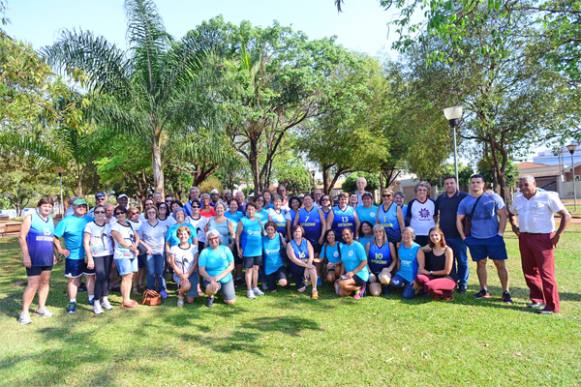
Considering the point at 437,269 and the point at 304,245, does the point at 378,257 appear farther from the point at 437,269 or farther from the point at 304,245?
the point at 304,245

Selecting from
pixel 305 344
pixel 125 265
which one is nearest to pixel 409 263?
pixel 305 344

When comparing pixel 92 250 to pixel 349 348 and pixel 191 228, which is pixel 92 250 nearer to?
pixel 191 228

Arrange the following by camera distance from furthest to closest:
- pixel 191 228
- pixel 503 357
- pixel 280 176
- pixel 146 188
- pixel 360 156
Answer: pixel 280 176, pixel 146 188, pixel 360 156, pixel 191 228, pixel 503 357

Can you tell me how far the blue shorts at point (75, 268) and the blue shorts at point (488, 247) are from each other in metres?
6.10

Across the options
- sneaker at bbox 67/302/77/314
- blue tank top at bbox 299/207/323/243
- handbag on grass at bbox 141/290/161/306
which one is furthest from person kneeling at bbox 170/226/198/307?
blue tank top at bbox 299/207/323/243

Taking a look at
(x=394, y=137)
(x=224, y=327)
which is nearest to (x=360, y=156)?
(x=394, y=137)

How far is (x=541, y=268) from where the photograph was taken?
17.1ft

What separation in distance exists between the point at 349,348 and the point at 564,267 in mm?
5906

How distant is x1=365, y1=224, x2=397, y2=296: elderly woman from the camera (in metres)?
6.42

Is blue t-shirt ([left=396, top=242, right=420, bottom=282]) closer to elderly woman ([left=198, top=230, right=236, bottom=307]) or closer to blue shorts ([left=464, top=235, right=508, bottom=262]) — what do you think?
blue shorts ([left=464, top=235, right=508, bottom=262])

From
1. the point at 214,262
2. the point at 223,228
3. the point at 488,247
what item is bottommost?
the point at 214,262

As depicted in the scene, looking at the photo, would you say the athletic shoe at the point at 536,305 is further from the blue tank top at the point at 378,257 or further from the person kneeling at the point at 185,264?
the person kneeling at the point at 185,264

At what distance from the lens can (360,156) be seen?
72.2ft

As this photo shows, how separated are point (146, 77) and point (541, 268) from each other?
1039 centimetres
